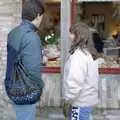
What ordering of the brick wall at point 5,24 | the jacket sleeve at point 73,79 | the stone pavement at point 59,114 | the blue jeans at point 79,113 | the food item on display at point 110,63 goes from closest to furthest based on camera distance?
the jacket sleeve at point 73,79 < the blue jeans at point 79,113 < the stone pavement at point 59,114 < the brick wall at point 5,24 < the food item on display at point 110,63

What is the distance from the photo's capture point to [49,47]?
9.58 m

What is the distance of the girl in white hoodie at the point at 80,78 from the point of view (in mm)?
5656

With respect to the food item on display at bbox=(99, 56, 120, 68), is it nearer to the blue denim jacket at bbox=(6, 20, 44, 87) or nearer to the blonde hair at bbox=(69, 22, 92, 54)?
the blonde hair at bbox=(69, 22, 92, 54)

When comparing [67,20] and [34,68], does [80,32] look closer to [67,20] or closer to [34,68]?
[34,68]

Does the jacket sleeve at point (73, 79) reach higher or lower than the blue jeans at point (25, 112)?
higher

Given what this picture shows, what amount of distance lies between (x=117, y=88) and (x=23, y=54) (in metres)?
4.39

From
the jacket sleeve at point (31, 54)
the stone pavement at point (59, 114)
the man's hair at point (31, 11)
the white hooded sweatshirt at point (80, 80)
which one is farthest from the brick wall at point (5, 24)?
the jacket sleeve at point (31, 54)

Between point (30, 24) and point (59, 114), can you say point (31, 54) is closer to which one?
point (30, 24)

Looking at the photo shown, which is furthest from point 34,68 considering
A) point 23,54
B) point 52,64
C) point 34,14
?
point 52,64

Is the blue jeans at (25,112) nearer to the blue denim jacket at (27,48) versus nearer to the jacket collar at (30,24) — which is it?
the blue denim jacket at (27,48)

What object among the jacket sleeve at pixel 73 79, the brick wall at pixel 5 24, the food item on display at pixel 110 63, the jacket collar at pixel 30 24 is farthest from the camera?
the food item on display at pixel 110 63

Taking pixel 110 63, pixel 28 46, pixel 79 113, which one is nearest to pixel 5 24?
pixel 110 63

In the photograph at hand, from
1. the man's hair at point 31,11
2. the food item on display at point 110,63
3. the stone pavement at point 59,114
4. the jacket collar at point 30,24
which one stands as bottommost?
the stone pavement at point 59,114

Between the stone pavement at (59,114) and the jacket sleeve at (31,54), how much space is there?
379cm
